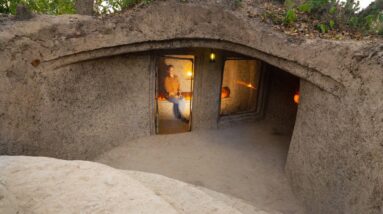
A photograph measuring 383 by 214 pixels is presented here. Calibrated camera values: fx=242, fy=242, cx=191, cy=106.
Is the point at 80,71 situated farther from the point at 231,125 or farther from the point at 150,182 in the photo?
the point at 231,125

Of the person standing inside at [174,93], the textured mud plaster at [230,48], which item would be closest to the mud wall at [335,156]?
the textured mud plaster at [230,48]

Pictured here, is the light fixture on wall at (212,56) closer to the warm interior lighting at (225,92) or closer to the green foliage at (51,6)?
the warm interior lighting at (225,92)

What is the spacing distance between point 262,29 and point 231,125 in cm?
385

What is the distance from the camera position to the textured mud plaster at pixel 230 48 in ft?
11.0

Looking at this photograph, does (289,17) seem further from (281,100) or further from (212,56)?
(281,100)

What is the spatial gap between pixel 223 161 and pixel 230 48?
9.16 feet

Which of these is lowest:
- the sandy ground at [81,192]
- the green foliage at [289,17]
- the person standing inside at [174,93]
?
the person standing inside at [174,93]

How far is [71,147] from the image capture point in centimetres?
525

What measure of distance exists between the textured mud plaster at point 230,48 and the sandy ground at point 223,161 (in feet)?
1.58

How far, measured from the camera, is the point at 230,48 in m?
5.93

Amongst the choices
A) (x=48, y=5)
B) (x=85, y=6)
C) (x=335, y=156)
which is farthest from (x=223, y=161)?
(x=48, y=5)

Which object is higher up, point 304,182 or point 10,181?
point 10,181

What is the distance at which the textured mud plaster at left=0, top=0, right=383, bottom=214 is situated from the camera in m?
3.36

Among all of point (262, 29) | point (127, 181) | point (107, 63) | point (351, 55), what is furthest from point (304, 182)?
point (107, 63)
